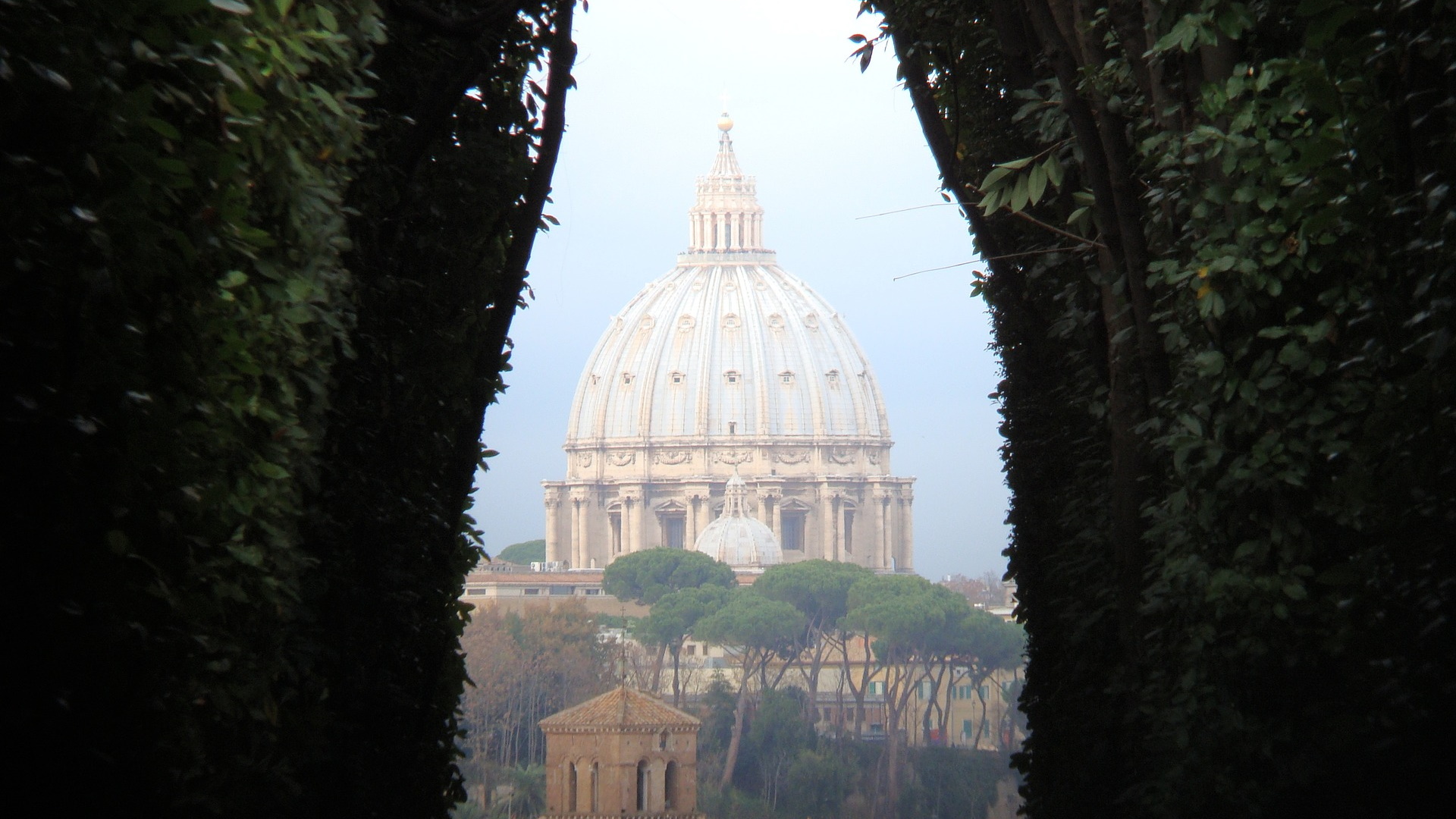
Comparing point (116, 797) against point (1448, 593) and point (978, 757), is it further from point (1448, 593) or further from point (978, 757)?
point (978, 757)

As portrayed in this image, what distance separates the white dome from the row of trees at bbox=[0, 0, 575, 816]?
124m

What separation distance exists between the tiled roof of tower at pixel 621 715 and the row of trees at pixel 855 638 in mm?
22845

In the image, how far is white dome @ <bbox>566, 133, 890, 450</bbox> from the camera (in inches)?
5182

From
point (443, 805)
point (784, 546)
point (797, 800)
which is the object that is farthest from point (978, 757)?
point (443, 805)

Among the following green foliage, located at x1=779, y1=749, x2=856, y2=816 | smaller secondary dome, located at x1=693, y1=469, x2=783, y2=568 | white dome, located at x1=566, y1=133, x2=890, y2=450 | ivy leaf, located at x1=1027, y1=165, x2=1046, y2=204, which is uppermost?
white dome, located at x1=566, y1=133, x2=890, y2=450

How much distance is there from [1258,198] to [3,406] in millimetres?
3308

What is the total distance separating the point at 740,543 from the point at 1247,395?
110 metres

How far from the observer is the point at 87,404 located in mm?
3170

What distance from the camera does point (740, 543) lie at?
377 feet

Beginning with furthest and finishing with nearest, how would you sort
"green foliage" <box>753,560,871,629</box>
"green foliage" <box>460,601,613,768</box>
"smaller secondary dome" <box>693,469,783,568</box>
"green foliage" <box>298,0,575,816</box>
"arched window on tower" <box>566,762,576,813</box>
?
"smaller secondary dome" <box>693,469,783,568</box> → "green foliage" <box>753,560,871,629</box> → "green foliage" <box>460,601,613,768</box> → "arched window on tower" <box>566,762,576,813</box> → "green foliage" <box>298,0,575,816</box>

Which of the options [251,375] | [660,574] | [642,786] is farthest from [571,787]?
[251,375]

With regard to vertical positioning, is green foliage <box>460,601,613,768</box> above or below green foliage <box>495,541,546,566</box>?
below

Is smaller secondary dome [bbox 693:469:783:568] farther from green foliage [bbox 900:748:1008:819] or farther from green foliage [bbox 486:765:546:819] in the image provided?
green foliage [bbox 486:765:546:819]

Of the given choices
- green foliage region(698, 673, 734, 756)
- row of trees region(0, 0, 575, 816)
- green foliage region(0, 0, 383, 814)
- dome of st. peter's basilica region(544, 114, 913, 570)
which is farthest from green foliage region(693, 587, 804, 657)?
green foliage region(0, 0, 383, 814)
